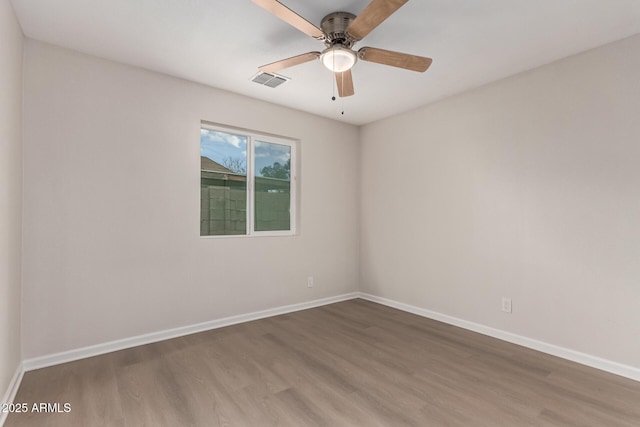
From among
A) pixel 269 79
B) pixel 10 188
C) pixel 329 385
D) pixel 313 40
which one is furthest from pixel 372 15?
pixel 10 188

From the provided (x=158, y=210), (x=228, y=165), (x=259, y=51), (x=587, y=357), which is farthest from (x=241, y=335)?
(x=587, y=357)

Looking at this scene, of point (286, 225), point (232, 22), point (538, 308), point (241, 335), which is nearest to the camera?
point (232, 22)

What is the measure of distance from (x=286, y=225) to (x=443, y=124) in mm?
2198

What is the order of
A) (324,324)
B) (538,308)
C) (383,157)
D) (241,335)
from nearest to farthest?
1. (538,308)
2. (241,335)
3. (324,324)
4. (383,157)

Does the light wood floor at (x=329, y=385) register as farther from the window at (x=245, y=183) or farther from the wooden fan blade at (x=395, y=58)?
the wooden fan blade at (x=395, y=58)

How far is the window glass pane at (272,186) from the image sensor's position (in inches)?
148

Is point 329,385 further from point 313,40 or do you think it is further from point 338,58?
point 313,40

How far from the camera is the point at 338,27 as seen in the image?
6.86ft

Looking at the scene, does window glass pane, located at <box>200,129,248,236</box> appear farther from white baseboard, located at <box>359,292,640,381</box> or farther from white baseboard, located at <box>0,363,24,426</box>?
white baseboard, located at <box>359,292,640,381</box>

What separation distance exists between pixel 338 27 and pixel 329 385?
242 cm

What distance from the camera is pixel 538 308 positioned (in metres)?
2.78

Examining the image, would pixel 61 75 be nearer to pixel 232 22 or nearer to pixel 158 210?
pixel 158 210

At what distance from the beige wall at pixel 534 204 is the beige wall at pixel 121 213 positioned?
5.73 ft

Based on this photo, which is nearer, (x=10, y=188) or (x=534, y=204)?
(x=10, y=188)
